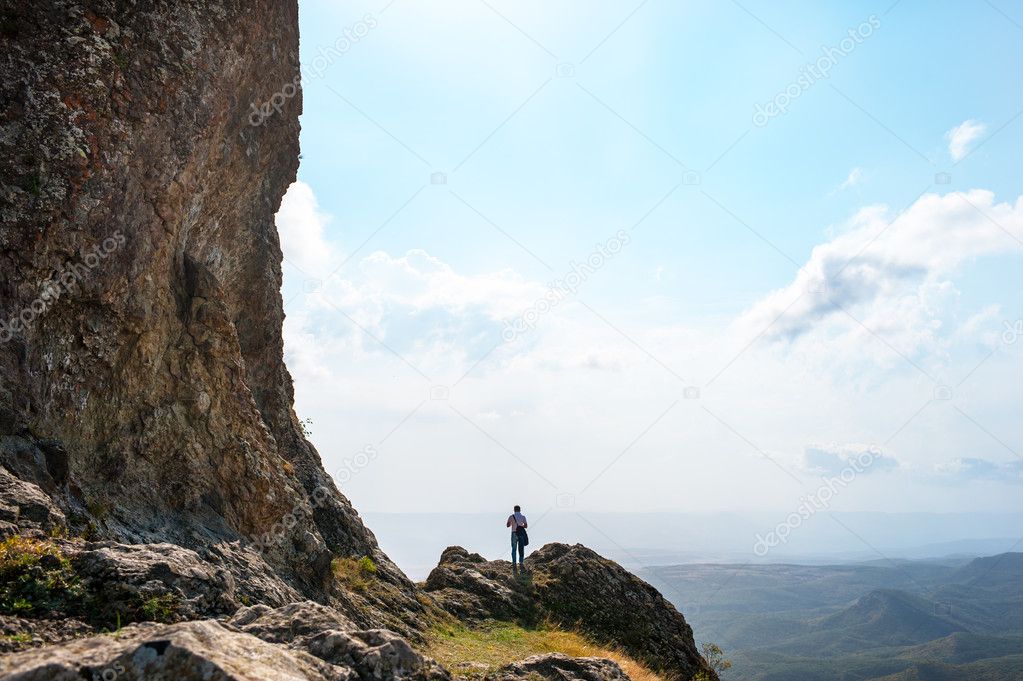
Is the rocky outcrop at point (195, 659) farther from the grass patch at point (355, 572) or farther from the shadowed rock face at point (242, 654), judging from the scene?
the grass patch at point (355, 572)

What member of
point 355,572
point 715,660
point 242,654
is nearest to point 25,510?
point 242,654

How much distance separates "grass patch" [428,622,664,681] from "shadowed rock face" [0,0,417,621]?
528 centimetres

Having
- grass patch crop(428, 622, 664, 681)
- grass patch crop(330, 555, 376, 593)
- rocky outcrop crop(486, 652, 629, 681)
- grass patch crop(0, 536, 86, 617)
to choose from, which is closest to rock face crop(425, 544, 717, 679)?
grass patch crop(428, 622, 664, 681)

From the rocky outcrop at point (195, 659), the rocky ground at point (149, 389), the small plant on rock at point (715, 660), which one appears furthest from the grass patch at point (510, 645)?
the small plant on rock at point (715, 660)

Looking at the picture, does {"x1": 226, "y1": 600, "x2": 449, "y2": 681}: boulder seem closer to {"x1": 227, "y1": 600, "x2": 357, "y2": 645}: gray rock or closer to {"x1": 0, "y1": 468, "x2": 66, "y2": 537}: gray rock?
{"x1": 227, "y1": 600, "x2": 357, "y2": 645}: gray rock

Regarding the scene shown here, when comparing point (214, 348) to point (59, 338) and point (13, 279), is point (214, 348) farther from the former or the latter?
point (13, 279)

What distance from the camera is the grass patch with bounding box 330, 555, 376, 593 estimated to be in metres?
24.0

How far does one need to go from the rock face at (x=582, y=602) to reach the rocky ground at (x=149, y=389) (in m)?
3.79

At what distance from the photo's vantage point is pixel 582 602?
29.5 meters

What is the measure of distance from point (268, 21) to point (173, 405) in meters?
14.3

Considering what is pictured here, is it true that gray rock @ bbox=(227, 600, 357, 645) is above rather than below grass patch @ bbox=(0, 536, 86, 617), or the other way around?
below

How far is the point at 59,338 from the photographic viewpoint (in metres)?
14.7

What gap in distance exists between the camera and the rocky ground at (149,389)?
30.7 ft

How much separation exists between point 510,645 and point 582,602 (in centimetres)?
566
